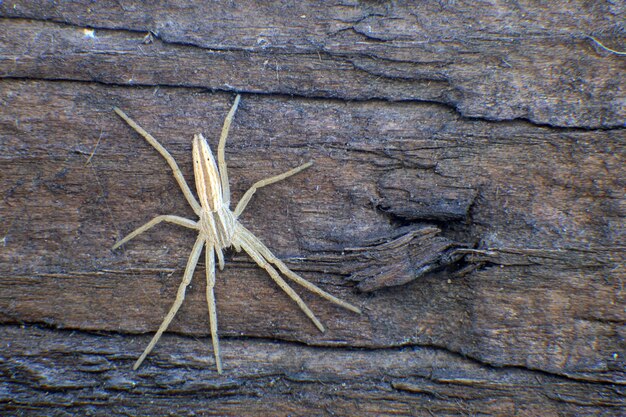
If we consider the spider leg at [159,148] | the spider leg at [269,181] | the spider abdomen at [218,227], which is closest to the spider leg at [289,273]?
the spider abdomen at [218,227]

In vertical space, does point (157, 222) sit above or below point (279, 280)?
above

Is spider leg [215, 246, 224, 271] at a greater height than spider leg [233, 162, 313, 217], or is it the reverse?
spider leg [233, 162, 313, 217]

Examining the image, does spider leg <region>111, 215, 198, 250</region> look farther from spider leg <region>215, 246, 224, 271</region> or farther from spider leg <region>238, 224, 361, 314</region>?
spider leg <region>238, 224, 361, 314</region>

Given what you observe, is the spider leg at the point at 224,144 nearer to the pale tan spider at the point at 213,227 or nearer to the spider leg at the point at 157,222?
the pale tan spider at the point at 213,227

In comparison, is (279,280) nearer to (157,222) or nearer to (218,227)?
(218,227)

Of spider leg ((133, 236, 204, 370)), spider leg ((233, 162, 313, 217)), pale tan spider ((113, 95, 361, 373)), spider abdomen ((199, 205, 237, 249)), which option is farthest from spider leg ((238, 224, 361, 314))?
spider leg ((133, 236, 204, 370))

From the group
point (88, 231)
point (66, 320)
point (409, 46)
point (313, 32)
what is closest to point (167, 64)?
point (313, 32)

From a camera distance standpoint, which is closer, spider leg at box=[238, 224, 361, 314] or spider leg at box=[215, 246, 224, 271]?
spider leg at box=[238, 224, 361, 314]

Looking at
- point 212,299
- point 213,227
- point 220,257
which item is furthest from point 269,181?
point 212,299
